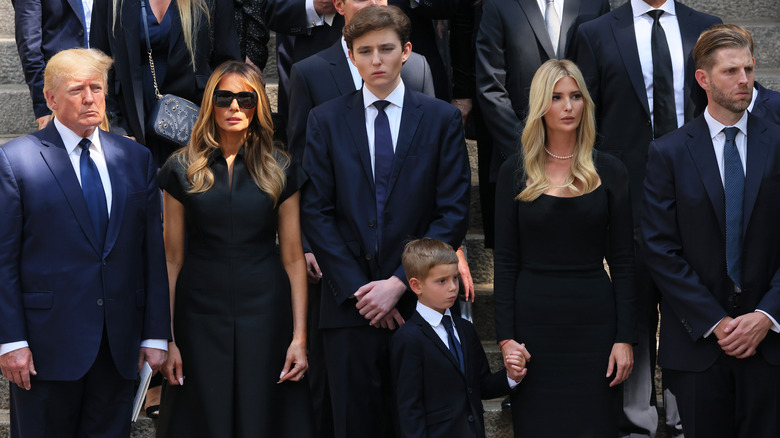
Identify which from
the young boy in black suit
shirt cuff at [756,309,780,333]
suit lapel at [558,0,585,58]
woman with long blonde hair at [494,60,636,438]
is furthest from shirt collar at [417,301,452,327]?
suit lapel at [558,0,585,58]

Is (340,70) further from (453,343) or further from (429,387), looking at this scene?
(429,387)

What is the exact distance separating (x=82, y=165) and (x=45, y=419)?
947mm

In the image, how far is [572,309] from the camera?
4152mm

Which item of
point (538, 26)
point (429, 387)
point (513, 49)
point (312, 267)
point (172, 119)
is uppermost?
point (538, 26)

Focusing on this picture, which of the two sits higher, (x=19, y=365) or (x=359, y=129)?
(x=359, y=129)

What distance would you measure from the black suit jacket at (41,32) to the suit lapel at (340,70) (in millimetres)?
1437

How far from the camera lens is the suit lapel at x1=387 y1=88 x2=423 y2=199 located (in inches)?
166

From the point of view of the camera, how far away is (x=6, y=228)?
382cm

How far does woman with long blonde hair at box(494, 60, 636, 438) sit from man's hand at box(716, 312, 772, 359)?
1.28ft

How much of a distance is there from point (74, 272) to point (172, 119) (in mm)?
1170

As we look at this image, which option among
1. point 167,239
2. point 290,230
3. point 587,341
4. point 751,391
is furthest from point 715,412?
point 167,239

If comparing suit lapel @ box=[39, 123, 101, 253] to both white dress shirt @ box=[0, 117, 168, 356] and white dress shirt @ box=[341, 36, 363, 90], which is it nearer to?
white dress shirt @ box=[0, 117, 168, 356]

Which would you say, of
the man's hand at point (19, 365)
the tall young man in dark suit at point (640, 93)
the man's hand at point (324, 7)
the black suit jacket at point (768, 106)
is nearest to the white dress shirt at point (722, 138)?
the tall young man in dark suit at point (640, 93)

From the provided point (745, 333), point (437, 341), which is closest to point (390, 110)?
point (437, 341)
